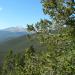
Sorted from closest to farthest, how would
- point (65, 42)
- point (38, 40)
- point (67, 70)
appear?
point (67, 70), point (65, 42), point (38, 40)

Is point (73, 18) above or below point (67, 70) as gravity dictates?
above

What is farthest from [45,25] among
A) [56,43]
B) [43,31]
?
[56,43]

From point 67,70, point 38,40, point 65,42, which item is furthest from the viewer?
point 38,40

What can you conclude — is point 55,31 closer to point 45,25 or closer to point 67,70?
point 45,25

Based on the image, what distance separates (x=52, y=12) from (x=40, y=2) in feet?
4.85

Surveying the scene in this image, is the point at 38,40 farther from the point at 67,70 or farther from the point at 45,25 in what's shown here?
the point at 67,70

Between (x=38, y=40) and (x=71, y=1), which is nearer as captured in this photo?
(x=71, y=1)

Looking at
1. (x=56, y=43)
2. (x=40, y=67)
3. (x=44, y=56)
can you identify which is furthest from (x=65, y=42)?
(x=40, y=67)

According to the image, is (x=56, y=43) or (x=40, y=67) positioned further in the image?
(x=40, y=67)

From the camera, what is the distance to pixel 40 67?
21.5 m

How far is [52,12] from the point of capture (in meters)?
19.5

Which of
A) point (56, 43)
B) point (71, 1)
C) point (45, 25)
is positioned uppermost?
point (71, 1)

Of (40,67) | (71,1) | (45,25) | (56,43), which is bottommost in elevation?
(40,67)

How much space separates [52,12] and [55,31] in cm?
155
